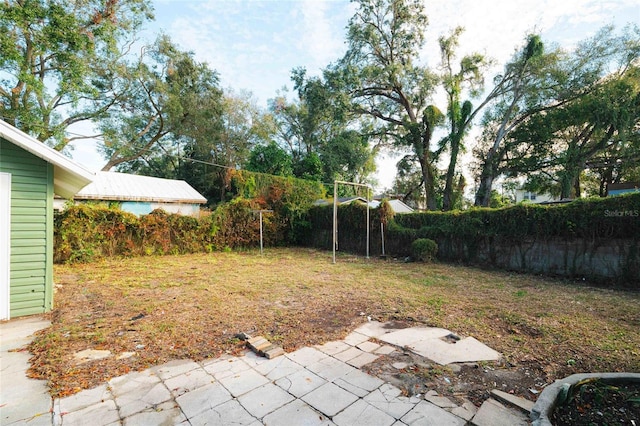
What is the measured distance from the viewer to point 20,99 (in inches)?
445

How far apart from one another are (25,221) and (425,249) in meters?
8.36

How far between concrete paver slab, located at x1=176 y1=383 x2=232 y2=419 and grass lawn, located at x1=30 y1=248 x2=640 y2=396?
583 mm

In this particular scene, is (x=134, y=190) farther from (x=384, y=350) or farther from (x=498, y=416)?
(x=498, y=416)

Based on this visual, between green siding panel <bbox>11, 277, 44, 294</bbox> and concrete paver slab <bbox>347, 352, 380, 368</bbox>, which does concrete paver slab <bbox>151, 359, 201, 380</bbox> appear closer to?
concrete paver slab <bbox>347, 352, 380, 368</bbox>

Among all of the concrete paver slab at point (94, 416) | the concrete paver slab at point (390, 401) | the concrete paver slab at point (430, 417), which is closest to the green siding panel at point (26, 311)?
the concrete paver slab at point (94, 416)

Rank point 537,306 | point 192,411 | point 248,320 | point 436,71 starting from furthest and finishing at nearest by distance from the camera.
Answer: point 436,71 → point 537,306 → point 248,320 → point 192,411

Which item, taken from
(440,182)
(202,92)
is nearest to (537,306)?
(440,182)

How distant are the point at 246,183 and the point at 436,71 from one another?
1223 centimetres

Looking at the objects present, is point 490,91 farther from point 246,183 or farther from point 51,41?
point 51,41

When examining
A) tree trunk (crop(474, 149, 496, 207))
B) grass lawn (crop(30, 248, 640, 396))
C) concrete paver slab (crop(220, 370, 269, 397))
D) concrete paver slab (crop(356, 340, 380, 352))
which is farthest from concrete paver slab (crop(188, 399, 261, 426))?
tree trunk (crop(474, 149, 496, 207))

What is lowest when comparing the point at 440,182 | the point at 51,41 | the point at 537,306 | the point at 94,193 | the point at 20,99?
the point at 537,306

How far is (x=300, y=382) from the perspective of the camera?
2.15 meters

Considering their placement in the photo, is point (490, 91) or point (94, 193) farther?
point (490, 91)

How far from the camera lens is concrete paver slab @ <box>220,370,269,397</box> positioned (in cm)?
205
